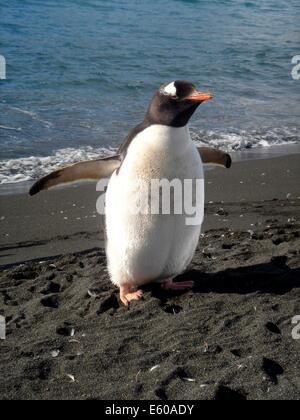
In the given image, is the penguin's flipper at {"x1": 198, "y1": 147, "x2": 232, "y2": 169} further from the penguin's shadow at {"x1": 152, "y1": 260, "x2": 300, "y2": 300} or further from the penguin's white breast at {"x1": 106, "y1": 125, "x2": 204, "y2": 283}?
the penguin's shadow at {"x1": 152, "y1": 260, "x2": 300, "y2": 300}

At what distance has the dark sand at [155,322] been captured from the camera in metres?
3.85

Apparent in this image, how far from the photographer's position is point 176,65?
60.3 feet

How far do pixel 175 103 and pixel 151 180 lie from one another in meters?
0.51

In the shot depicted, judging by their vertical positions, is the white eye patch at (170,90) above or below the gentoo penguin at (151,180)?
above

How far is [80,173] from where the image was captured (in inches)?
211

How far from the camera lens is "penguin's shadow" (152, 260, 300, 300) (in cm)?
499

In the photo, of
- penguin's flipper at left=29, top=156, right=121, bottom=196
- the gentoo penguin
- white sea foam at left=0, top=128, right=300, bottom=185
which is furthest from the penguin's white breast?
white sea foam at left=0, top=128, right=300, bottom=185

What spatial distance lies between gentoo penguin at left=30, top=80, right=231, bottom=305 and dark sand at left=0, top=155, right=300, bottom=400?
15 cm

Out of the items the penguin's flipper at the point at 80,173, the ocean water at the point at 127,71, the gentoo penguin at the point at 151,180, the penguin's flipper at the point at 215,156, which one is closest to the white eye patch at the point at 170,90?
the gentoo penguin at the point at 151,180

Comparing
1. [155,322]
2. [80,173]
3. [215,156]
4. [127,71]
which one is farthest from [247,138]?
[155,322]

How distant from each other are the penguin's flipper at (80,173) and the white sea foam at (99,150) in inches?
152

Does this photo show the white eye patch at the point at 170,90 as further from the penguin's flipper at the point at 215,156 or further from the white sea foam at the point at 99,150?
the white sea foam at the point at 99,150

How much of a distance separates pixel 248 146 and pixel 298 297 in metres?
6.82

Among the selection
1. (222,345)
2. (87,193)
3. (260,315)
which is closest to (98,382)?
(222,345)
